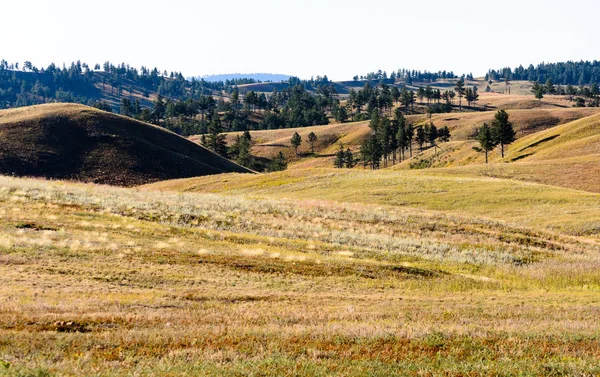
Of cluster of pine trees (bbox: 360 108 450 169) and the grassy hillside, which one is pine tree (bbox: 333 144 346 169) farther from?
the grassy hillside

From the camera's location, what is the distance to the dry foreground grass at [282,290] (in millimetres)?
10945

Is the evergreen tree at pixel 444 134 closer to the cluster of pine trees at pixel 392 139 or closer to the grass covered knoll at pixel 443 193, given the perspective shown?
the cluster of pine trees at pixel 392 139

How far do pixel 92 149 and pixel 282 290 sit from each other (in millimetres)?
96663

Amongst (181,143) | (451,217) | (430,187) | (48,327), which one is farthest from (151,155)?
(48,327)

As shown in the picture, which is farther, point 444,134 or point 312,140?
point 312,140

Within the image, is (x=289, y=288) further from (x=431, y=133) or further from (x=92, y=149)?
(x=431, y=133)

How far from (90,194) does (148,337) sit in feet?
119

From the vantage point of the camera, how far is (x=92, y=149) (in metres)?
107

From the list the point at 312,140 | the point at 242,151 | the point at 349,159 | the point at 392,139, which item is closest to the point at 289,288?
the point at 242,151

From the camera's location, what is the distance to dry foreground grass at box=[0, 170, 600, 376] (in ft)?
35.9

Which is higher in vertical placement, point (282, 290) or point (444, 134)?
point (282, 290)

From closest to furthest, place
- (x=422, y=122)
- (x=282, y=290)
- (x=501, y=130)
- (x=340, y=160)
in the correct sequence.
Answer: (x=282, y=290) → (x=501, y=130) → (x=340, y=160) → (x=422, y=122)

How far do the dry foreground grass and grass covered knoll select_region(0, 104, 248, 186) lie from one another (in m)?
56.7

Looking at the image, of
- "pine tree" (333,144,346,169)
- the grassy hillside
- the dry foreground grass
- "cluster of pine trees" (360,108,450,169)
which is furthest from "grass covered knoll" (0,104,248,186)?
the dry foreground grass
